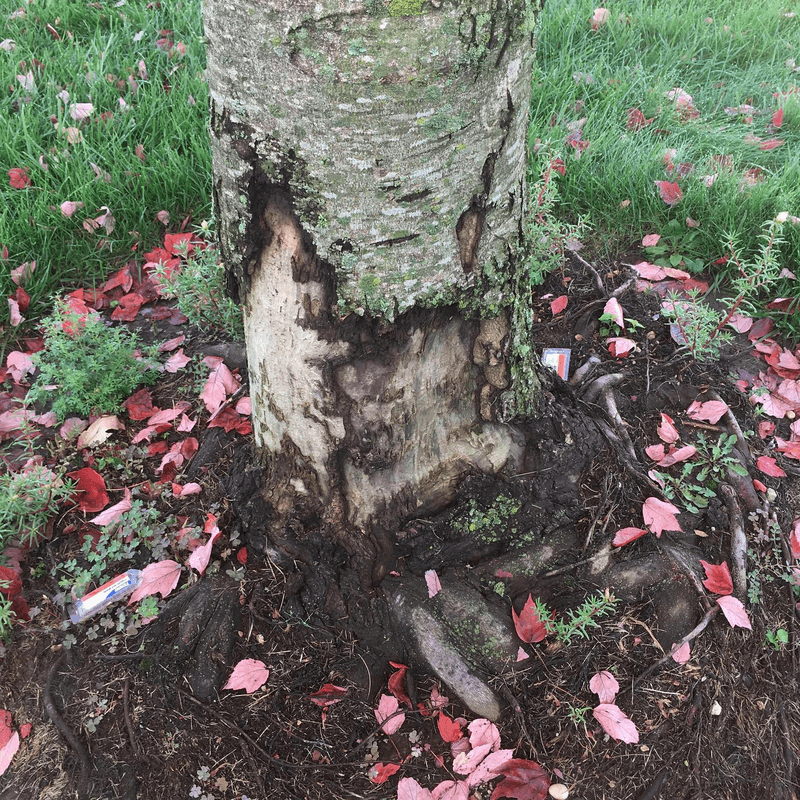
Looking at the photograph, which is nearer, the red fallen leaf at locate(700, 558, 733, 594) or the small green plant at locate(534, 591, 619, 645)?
the small green plant at locate(534, 591, 619, 645)

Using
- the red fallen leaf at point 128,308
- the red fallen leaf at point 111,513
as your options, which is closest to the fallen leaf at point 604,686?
the red fallen leaf at point 111,513

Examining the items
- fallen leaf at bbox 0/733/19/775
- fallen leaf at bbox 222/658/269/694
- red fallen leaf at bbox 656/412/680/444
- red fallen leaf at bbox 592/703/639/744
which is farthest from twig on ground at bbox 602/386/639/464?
fallen leaf at bbox 0/733/19/775

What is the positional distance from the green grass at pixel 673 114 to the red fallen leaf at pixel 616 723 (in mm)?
1665

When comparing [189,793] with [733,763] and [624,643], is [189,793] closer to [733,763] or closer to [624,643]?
[624,643]

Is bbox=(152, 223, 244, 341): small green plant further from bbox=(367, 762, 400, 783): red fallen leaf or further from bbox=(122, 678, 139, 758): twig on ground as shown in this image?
bbox=(367, 762, 400, 783): red fallen leaf

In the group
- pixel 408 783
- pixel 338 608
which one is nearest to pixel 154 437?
pixel 338 608

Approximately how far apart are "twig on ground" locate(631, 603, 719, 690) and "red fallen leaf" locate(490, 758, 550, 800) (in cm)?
34

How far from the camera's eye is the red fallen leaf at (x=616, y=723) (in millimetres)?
1667

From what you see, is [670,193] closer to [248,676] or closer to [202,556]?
[202,556]

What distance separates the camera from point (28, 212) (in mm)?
2723

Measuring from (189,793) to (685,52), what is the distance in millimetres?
4136

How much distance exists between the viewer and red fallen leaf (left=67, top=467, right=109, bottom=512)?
208 centimetres

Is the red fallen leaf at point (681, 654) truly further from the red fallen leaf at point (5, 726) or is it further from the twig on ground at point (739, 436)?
the red fallen leaf at point (5, 726)

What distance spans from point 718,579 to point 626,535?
29 cm
